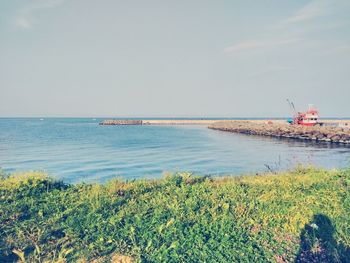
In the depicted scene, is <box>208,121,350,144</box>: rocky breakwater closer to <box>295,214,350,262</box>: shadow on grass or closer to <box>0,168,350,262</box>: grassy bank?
<box>0,168,350,262</box>: grassy bank

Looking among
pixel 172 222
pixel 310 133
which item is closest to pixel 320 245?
pixel 172 222

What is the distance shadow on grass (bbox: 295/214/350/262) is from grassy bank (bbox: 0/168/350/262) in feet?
0.06

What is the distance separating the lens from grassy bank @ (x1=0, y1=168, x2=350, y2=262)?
586 cm

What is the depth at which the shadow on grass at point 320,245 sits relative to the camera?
19.7 ft

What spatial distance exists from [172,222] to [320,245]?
331 cm

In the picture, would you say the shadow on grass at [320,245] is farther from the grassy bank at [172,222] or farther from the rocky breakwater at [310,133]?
the rocky breakwater at [310,133]

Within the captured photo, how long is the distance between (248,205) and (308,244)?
185 cm

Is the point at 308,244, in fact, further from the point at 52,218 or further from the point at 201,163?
the point at 201,163

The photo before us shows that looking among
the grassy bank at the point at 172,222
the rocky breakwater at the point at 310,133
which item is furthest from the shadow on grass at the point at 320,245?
the rocky breakwater at the point at 310,133

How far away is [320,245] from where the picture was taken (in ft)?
21.1

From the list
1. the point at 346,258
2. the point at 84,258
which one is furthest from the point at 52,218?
the point at 346,258

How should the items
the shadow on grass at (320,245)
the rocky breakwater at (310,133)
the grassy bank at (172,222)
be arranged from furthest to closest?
the rocky breakwater at (310,133)
the shadow on grass at (320,245)
the grassy bank at (172,222)

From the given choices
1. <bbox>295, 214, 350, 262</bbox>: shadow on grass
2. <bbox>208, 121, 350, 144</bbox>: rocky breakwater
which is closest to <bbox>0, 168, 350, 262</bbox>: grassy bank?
<bbox>295, 214, 350, 262</bbox>: shadow on grass

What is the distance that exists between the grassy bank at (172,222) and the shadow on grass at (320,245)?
2 cm
